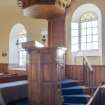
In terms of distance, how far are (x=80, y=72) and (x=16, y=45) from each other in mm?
4169

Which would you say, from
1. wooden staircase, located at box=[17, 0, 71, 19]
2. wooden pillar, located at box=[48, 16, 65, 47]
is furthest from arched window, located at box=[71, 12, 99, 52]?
wooden staircase, located at box=[17, 0, 71, 19]

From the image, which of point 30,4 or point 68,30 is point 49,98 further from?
point 68,30

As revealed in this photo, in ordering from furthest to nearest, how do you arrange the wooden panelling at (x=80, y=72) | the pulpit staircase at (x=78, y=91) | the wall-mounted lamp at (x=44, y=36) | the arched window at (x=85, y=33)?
1. the wall-mounted lamp at (x=44, y=36)
2. the arched window at (x=85, y=33)
3. the wooden panelling at (x=80, y=72)
4. the pulpit staircase at (x=78, y=91)

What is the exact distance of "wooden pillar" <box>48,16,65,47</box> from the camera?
809 centimetres

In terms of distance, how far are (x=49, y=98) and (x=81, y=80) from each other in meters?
3.06

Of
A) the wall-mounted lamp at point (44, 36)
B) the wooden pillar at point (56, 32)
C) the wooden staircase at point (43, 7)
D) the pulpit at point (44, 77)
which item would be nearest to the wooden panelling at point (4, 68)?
the wall-mounted lamp at point (44, 36)

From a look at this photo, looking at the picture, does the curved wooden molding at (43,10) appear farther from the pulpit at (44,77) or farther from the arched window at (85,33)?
the arched window at (85,33)

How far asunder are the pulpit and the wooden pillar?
2.74m

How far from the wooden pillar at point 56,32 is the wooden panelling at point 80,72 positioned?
906 millimetres

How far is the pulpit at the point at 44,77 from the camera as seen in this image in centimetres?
514

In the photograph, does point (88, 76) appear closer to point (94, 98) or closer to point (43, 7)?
point (94, 98)

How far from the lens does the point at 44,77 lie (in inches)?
206

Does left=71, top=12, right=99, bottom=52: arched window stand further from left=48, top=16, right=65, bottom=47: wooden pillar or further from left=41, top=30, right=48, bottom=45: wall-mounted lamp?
left=41, top=30, right=48, bottom=45: wall-mounted lamp

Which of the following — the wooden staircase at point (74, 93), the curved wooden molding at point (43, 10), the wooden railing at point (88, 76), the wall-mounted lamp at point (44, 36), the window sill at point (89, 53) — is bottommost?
the wooden staircase at point (74, 93)
